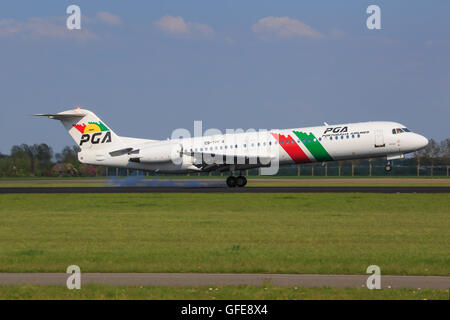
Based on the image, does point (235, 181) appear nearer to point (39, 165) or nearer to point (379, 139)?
point (379, 139)

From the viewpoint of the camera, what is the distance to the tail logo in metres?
43.6

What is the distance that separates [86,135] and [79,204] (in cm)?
1363

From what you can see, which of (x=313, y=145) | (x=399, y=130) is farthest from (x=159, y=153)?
(x=399, y=130)

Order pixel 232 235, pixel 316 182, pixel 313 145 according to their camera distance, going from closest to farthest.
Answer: pixel 232 235, pixel 313 145, pixel 316 182

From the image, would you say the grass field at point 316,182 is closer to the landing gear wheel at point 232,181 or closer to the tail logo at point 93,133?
the landing gear wheel at point 232,181

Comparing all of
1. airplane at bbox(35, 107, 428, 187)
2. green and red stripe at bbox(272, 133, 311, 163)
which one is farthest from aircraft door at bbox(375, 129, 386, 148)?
green and red stripe at bbox(272, 133, 311, 163)

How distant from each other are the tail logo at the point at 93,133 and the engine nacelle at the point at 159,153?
2618 mm

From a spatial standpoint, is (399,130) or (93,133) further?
(93,133)

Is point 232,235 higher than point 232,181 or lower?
lower

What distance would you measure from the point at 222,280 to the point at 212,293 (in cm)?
137

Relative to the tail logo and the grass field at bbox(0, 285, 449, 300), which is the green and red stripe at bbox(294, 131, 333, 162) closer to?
the tail logo

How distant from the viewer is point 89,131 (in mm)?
43594

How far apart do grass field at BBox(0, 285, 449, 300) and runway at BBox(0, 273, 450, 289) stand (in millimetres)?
501
